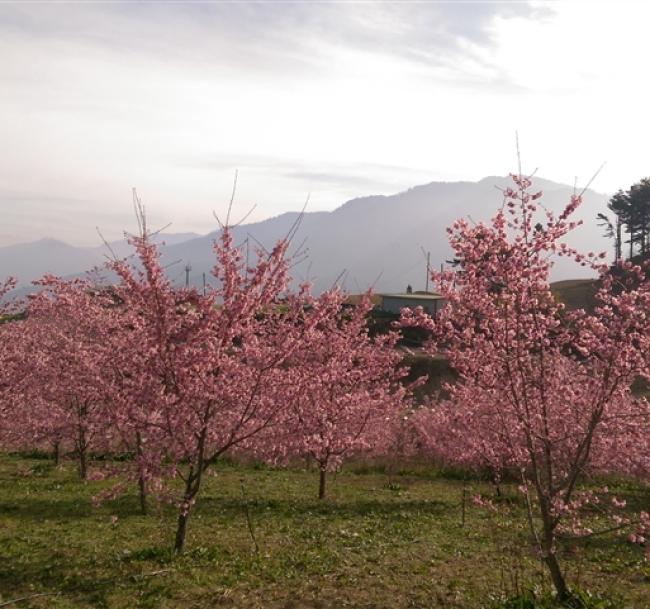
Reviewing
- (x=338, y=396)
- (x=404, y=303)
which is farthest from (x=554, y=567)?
(x=404, y=303)

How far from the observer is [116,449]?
955 inches

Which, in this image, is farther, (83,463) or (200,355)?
(83,463)

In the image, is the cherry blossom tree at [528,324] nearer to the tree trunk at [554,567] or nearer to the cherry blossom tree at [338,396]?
the tree trunk at [554,567]

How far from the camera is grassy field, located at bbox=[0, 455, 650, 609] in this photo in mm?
9906

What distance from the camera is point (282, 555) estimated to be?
39.8 feet

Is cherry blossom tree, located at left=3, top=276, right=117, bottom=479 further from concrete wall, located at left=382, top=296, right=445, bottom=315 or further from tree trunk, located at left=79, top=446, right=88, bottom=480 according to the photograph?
concrete wall, located at left=382, top=296, right=445, bottom=315

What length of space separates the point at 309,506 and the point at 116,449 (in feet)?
36.1

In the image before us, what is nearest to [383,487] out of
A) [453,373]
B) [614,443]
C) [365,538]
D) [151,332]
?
[365,538]

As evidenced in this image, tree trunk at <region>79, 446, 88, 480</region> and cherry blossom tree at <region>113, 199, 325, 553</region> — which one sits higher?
cherry blossom tree at <region>113, 199, 325, 553</region>

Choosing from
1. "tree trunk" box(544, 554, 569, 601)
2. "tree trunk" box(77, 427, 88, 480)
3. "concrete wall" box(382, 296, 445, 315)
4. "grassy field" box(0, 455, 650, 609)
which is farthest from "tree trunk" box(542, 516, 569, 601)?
"concrete wall" box(382, 296, 445, 315)

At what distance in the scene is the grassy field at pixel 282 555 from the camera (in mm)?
9906

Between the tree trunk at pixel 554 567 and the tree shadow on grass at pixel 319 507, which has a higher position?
the tree trunk at pixel 554 567

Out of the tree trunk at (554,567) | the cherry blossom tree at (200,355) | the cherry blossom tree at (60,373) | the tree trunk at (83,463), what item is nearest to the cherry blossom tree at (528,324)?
the tree trunk at (554,567)

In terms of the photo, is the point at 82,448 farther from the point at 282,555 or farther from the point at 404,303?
the point at 404,303
